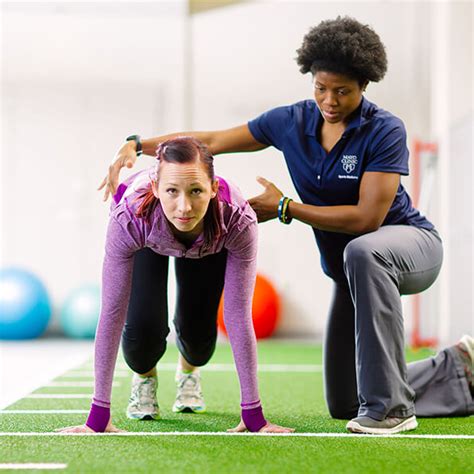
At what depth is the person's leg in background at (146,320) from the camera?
9.66 ft

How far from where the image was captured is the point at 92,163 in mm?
7996

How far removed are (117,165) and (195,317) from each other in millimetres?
623

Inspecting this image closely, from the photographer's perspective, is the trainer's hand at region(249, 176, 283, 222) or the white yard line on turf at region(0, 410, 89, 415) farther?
the white yard line on turf at region(0, 410, 89, 415)

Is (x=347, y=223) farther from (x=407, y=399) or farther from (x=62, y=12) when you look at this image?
(x=62, y=12)

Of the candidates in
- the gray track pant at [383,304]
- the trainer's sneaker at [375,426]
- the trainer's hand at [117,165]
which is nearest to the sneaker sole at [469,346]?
the gray track pant at [383,304]

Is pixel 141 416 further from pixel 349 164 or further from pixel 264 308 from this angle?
pixel 264 308

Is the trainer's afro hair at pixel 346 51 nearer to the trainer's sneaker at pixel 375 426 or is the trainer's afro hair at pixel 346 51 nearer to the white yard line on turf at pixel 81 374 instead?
the trainer's sneaker at pixel 375 426

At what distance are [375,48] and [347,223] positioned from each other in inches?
21.8

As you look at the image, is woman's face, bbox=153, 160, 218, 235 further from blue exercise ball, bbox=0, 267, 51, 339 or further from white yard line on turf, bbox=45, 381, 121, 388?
blue exercise ball, bbox=0, 267, 51, 339

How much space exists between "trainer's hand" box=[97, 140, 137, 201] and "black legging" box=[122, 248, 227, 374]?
0.28 metres

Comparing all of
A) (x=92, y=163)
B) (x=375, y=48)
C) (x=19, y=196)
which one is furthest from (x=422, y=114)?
(x=375, y=48)

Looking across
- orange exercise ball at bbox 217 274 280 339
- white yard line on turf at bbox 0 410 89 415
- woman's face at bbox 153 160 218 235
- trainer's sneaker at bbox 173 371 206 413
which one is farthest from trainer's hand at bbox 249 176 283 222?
orange exercise ball at bbox 217 274 280 339

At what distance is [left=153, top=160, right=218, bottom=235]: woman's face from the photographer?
2.44 metres

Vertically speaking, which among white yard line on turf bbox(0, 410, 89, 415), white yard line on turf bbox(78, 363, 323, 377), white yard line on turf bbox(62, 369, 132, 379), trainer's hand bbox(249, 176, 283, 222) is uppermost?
trainer's hand bbox(249, 176, 283, 222)
